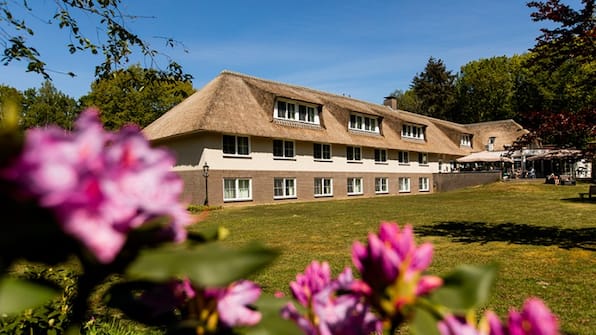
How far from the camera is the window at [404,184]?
38.1 meters

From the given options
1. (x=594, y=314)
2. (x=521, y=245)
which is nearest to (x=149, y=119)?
(x=521, y=245)

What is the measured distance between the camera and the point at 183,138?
84.7 ft

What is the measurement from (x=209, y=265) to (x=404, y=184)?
39269 millimetres

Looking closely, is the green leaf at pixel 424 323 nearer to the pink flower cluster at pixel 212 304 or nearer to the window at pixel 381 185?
the pink flower cluster at pixel 212 304

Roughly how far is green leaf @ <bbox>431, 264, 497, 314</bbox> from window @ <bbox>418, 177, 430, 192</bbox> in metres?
41.2

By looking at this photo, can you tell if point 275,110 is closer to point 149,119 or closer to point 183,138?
point 183,138

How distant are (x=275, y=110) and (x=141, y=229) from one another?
2803cm

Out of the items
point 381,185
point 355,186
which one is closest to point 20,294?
point 355,186

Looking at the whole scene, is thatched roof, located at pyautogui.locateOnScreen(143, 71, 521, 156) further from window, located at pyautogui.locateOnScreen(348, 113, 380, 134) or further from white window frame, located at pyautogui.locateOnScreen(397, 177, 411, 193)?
white window frame, located at pyautogui.locateOnScreen(397, 177, 411, 193)

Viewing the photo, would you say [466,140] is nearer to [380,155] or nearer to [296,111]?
[380,155]

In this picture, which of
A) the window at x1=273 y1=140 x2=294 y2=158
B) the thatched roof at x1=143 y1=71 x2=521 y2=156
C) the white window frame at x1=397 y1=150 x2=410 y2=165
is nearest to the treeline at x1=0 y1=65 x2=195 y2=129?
the thatched roof at x1=143 y1=71 x2=521 y2=156

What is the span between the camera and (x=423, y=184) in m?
40.9

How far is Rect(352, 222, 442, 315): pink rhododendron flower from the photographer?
76 cm

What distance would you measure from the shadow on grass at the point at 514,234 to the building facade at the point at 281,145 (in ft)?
39.4
